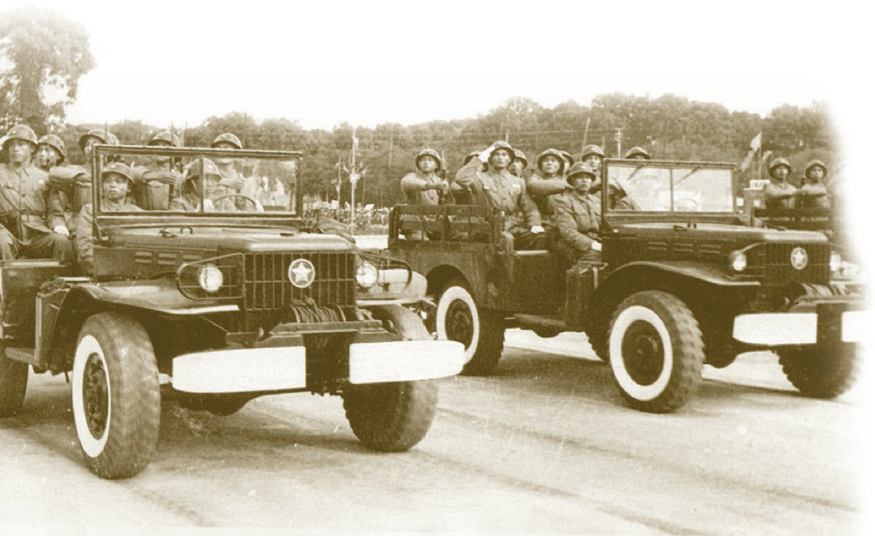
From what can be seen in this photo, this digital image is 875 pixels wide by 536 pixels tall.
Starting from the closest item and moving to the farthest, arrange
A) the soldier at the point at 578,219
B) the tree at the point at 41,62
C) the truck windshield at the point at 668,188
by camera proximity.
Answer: the tree at the point at 41,62, the truck windshield at the point at 668,188, the soldier at the point at 578,219

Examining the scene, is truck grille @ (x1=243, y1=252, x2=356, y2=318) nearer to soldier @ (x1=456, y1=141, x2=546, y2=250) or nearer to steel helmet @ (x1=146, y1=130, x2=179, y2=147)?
soldier @ (x1=456, y1=141, x2=546, y2=250)

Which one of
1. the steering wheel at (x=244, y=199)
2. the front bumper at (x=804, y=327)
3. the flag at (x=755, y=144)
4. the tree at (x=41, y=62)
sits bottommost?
the front bumper at (x=804, y=327)

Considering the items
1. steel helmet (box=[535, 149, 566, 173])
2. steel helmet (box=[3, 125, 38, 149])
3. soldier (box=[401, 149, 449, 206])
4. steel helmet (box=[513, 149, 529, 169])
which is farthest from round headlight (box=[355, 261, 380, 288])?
steel helmet (box=[513, 149, 529, 169])

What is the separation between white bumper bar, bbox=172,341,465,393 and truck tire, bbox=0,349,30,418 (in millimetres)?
2455

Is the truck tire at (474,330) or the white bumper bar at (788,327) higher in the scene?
the white bumper bar at (788,327)

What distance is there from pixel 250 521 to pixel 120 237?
7.72 ft

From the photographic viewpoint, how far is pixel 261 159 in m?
7.22

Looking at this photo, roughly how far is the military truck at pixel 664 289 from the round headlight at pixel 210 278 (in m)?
3.10

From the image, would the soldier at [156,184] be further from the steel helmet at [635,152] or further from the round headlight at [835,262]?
the steel helmet at [635,152]

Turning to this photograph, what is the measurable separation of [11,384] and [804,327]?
17.3ft

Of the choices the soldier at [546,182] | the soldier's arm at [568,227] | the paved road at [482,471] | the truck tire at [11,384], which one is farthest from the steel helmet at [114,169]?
the soldier at [546,182]

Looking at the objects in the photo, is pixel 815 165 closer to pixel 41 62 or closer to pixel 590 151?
pixel 590 151

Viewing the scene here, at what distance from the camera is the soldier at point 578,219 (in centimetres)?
900

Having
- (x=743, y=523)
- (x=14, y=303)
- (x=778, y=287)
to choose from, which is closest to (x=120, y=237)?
(x=14, y=303)
